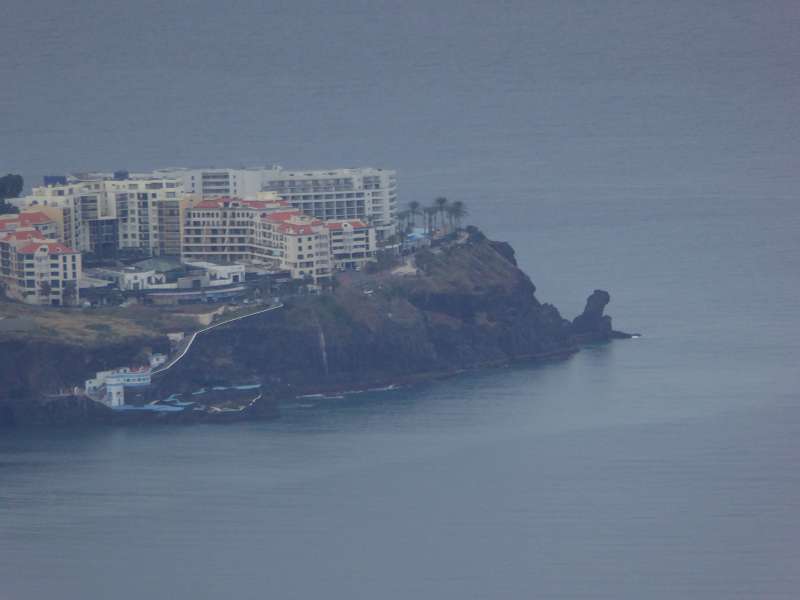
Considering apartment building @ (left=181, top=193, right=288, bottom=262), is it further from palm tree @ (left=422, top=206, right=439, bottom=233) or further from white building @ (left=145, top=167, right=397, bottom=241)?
palm tree @ (left=422, top=206, right=439, bottom=233)

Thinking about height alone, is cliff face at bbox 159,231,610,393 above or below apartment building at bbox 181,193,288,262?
below

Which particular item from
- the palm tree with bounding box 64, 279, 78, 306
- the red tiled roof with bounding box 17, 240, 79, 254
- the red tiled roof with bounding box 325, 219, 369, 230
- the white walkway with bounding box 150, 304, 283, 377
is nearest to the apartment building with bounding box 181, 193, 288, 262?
the red tiled roof with bounding box 325, 219, 369, 230

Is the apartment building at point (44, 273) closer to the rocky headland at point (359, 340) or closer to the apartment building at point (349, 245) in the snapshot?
the rocky headland at point (359, 340)

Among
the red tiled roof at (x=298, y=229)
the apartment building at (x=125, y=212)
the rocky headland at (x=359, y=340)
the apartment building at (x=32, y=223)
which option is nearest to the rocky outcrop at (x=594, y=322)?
the rocky headland at (x=359, y=340)

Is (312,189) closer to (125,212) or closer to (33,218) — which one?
(125,212)

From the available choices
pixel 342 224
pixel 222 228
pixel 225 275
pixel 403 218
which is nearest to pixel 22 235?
pixel 225 275
